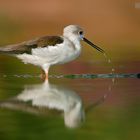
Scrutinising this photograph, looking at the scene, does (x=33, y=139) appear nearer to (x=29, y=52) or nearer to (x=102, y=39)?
(x=29, y=52)

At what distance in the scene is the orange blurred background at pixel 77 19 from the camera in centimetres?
2566

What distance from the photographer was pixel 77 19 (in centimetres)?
2923

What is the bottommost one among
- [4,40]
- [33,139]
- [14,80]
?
[33,139]

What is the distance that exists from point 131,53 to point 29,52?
6.47 metres

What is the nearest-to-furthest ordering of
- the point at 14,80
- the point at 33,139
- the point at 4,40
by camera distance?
the point at 33,139, the point at 14,80, the point at 4,40

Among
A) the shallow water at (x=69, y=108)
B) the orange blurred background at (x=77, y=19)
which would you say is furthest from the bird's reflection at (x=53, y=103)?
the orange blurred background at (x=77, y=19)

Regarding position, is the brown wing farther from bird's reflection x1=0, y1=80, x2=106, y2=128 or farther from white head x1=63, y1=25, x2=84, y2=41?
bird's reflection x1=0, y1=80, x2=106, y2=128

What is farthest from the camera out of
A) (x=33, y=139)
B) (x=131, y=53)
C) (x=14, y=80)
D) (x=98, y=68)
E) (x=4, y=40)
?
(x=4, y=40)

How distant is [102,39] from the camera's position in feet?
83.8

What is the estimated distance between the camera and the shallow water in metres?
9.55

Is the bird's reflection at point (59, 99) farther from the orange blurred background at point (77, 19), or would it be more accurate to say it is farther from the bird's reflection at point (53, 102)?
the orange blurred background at point (77, 19)

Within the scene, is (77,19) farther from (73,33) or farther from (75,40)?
(75,40)

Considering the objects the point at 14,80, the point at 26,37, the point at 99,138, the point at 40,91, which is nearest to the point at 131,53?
the point at 26,37

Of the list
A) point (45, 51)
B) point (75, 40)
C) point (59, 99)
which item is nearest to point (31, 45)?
point (45, 51)
